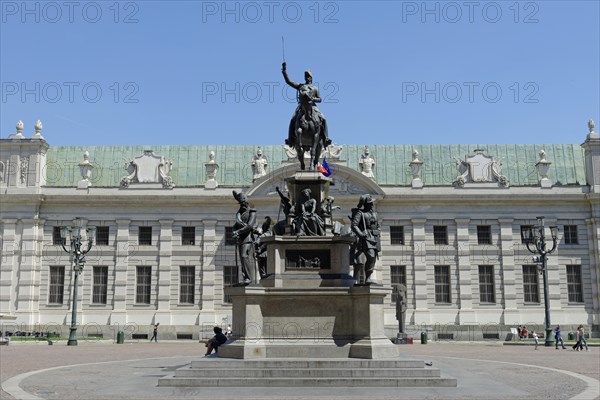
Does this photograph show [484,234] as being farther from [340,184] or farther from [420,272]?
[340,184]

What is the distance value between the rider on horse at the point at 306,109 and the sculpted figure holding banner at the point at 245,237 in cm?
291

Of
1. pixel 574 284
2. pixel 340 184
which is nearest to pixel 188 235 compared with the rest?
pixel 340 184

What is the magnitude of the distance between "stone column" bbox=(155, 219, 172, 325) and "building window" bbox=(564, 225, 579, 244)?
3147 cm

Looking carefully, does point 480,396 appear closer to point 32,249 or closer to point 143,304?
point 143,304

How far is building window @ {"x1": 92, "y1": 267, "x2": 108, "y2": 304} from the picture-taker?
52125mm


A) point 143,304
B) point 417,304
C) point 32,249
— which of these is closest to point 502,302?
point 417,304

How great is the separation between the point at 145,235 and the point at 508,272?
29128 millimetres

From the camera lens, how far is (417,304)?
51.5 meters

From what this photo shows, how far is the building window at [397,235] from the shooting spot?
173 ft

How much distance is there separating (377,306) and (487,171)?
39811mm

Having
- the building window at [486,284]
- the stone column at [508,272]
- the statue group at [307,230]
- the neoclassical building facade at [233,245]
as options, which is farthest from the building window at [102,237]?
the statue group at [307,230]

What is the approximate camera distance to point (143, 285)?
52.5 meters

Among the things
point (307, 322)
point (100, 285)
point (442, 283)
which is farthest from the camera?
point (100, 285)

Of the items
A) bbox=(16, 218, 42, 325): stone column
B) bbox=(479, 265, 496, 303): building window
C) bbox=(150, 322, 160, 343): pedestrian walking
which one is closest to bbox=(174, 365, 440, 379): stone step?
bbox=(150, 322, 160, 343): pedestrian walking
